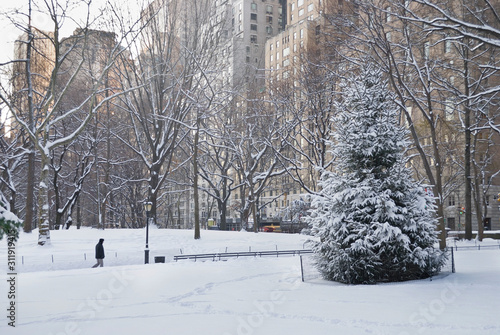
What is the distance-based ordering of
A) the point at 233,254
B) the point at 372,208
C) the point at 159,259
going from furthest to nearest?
the point at 233,254, the point at 159,259, the point at 372,208

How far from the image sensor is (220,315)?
10.7 m

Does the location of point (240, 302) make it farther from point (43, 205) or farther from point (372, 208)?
point (43, 205)

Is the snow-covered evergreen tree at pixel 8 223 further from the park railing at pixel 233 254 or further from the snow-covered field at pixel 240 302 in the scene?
the park railing at pixel 233 254

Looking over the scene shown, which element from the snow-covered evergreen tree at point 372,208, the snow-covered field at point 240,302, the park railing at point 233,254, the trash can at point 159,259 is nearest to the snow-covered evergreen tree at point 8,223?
the snow-covered field at point 240,302

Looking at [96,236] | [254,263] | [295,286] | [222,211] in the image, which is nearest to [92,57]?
[96,236]

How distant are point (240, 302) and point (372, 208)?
18.6 feet

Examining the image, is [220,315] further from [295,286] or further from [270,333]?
[295,286]

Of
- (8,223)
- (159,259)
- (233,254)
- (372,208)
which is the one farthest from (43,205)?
(8,223)

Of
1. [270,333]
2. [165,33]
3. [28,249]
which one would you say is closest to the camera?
[270,333]

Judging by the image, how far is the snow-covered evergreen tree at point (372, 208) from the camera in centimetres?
1487

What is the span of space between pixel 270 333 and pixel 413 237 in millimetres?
7889

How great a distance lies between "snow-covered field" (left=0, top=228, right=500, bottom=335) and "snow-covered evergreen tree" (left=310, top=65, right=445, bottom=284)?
0.81 meters

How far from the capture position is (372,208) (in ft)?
50.0

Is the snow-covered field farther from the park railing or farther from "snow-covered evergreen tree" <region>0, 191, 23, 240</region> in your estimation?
the park railing
